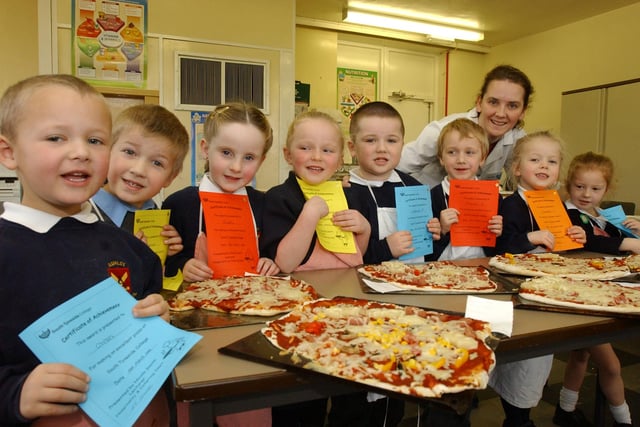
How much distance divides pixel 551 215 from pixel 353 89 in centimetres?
479

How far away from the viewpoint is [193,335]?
923 mm

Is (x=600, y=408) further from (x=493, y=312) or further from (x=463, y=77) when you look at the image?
(x=463, y=77)

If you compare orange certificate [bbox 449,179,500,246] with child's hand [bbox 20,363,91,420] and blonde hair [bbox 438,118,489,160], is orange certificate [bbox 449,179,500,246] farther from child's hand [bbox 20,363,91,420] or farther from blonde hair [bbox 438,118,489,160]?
child's hand [bbox 20,363,91,420]

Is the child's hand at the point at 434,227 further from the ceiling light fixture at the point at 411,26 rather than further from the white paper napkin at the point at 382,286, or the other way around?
the ceiling light fixture at the point at 411,26

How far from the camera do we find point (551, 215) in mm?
2281

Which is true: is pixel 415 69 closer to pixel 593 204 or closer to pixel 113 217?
pixel 593 204

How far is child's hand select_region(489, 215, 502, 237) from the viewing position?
84.2 inches

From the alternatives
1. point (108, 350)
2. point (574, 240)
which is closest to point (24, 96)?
point (108, 350)

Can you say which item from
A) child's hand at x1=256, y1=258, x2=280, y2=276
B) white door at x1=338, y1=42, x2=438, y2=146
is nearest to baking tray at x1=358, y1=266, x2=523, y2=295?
child's hand at x1=256, y1=258, x2=280, y2=276

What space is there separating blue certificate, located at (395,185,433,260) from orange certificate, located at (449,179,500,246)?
0.53ft

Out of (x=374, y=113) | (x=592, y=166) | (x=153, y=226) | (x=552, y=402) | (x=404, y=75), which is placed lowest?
(x=552, y=402)

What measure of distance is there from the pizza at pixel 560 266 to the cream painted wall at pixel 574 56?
15.8 ft

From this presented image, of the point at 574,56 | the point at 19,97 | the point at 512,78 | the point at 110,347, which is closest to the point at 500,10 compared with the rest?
the point at 574,56

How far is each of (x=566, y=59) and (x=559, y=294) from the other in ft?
20.0
